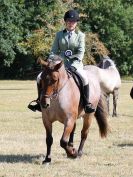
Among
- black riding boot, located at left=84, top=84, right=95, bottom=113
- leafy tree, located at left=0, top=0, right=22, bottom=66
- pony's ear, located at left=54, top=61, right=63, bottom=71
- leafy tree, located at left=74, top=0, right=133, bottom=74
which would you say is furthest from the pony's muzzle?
leafy tree, located at left=74, top=0, right=133, bottom=74

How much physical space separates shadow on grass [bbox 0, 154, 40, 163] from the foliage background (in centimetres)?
3372

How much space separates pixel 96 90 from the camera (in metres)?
10.1

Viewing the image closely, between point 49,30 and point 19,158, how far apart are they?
35.3 metres

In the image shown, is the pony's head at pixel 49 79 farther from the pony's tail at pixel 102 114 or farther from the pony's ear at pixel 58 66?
the pony's tail at pixel 102 114

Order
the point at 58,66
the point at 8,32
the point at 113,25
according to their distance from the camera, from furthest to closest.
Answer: the point at 113,25 < the point at 8,32 < the point at 58,66

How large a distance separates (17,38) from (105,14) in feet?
44.4

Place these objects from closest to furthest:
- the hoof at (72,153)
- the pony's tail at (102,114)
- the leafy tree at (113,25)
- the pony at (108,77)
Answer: the hoof at (72,153) < the pony's tail at (102,114) < the pony at (108,77) < the leafy tree at (113,25)

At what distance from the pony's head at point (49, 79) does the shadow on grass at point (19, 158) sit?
1.42 metres

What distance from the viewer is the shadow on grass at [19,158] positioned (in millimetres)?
9281

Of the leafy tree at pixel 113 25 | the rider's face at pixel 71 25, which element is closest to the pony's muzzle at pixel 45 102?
the rider's face at pixel 71 25

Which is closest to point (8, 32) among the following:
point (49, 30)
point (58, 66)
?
point (49, 30)

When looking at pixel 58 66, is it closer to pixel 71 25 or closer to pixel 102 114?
pixel 71 25

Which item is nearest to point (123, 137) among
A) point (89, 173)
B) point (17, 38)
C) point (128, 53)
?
point (89, 173)

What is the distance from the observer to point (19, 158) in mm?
9609
